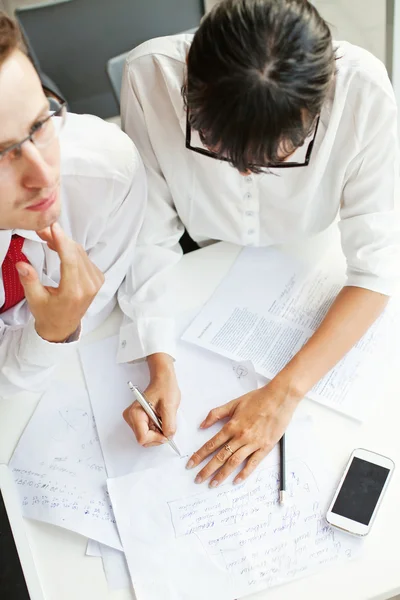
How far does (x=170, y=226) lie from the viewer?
4.16 ft

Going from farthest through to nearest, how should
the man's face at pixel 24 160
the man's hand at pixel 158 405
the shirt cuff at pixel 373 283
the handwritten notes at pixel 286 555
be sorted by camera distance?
1. the shirt cuff at pixel 373 283
2. the man's hand at pixel 158 405
3. the handwritten notes at pixel 286 555
4. the man's face at pixel 24 160

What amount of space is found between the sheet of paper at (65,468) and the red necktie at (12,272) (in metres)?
0.18

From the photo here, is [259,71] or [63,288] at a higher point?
[259,71]

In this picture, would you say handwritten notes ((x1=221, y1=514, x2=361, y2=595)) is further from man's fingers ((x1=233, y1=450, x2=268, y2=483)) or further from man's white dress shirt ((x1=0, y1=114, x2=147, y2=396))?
man's white dress shirt ((x1=0, y1=114, x2=147, y2=396))

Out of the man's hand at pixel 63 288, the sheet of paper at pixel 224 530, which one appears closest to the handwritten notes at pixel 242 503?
the sheet of paper at pixel 224 530

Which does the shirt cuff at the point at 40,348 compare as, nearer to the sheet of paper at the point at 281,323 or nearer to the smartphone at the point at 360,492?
the sheet of paper at the point at 281,323

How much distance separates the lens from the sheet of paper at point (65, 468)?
0.94 metres

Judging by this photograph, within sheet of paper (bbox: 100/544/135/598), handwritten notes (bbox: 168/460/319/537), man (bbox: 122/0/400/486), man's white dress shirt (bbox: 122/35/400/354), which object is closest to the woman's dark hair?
man (bbox: 122/0/400/486)

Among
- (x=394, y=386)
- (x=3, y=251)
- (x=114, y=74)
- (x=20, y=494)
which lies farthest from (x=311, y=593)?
(x=114, y=74)

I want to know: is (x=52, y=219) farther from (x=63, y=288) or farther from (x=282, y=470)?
(x=282, y=470)

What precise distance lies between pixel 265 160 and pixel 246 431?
43 centimetres

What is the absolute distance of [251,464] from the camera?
0.96m

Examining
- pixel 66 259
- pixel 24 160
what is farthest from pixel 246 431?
pixel 24 160

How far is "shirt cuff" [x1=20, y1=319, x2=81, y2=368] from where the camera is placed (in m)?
1.00
